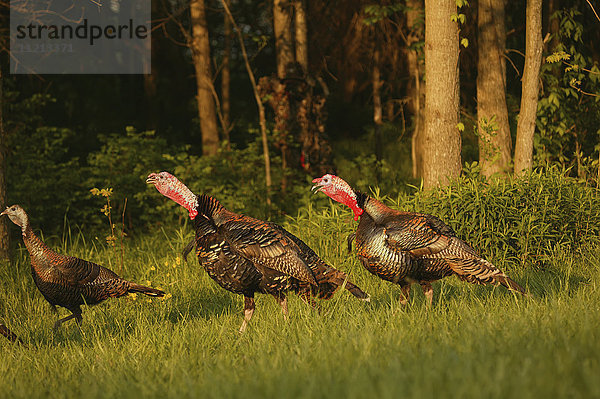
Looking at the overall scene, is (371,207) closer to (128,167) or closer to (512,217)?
(512,217)

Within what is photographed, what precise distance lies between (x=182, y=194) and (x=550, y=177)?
5.15 m

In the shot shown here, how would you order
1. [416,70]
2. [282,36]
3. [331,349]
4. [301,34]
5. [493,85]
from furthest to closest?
[416,70]
[301,34]
[282,36]
[493,85]
[331,349]

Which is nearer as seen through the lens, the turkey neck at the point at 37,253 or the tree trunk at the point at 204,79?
the turkey neck at the point at 37,253

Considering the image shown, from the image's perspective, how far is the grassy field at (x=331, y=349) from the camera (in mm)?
3240

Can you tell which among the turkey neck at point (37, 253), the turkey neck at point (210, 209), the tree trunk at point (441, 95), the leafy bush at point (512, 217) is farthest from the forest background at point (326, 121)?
the turkey neck at point (210, 209)

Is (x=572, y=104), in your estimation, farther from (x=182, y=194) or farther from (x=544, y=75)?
(x=182, y=194)

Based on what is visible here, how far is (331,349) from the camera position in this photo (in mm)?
4113

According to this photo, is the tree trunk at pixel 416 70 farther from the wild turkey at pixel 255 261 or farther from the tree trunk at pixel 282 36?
the wild turkey at pixel 255 261

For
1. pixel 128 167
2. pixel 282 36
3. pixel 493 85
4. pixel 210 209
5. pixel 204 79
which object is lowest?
pixel 210 209

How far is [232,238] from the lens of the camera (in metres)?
5.56

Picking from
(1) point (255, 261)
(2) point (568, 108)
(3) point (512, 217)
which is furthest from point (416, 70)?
(1) point (255, 261)

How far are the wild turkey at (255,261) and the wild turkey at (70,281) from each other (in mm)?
789

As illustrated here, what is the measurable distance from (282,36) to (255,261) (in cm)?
784

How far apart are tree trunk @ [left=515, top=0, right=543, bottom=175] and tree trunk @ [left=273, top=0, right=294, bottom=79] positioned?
4800 mm
